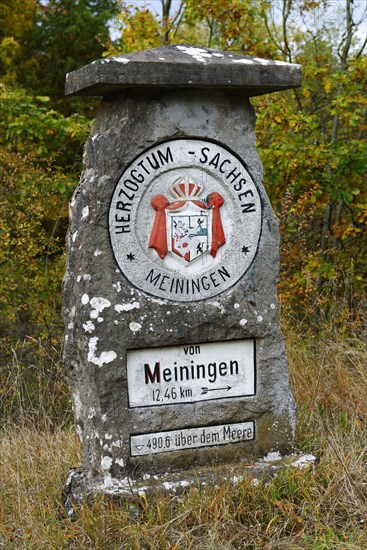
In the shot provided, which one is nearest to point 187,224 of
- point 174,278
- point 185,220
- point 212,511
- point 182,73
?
point 185,220

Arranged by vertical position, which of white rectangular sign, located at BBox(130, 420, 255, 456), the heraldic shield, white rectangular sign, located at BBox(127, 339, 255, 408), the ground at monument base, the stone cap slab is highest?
the stone cap slab

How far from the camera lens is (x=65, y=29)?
10859 mm

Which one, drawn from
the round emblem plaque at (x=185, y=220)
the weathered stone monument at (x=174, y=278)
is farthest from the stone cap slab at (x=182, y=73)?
the round emblem plaque at (x=185, y=220)

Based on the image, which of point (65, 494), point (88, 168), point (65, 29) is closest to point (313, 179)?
point (88, 168)

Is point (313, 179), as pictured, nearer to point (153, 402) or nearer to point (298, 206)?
point (298, 206)

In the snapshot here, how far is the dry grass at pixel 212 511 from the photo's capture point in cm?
299

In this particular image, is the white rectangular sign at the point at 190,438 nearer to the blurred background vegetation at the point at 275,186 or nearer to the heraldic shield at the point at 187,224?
the heraldic shield at the point at 187,224

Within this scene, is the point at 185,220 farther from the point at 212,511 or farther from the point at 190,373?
the point at 212,511

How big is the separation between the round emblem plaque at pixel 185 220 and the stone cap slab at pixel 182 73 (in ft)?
0.97

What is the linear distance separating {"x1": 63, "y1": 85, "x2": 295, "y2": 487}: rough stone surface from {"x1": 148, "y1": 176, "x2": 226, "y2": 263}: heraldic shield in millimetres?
174

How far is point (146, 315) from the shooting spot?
11.0 ft

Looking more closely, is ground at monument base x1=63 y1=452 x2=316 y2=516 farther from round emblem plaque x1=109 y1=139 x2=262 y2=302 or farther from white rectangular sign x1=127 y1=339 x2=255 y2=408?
round emblem plaque x1=109 y1=139 x2=262 y2=302

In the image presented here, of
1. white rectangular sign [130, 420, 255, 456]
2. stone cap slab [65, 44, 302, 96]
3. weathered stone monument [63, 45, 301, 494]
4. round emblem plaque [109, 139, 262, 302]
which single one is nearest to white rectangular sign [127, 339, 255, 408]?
weathered stone monument [63, 45, 301, 494]

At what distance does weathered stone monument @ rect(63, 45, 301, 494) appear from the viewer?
332cm
